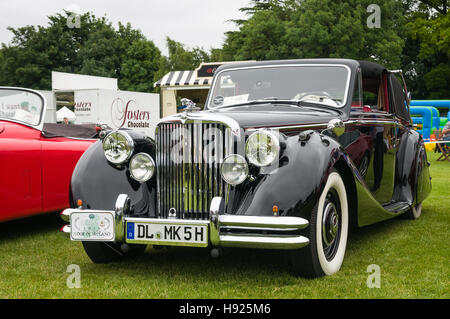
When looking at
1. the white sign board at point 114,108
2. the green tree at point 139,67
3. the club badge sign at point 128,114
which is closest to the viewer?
the white sign board at point 114,108

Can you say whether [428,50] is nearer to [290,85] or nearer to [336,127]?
[290,85]

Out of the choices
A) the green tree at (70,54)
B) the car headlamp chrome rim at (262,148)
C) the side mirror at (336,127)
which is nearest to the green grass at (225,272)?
the car headlamp chrome rim at (262,148)

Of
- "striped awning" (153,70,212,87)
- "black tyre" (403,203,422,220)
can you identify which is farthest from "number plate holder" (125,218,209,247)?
"striped awning" (153,70,212,87)

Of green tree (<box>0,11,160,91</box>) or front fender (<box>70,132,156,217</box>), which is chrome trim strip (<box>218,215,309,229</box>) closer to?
front fender (<box>70,132,156,217</box>)

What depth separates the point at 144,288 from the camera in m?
3.49

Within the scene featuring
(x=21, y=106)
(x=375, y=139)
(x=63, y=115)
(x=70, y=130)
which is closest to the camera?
(x=375, y=139)

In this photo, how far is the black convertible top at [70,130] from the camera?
6176mm

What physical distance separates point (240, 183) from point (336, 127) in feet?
3.63

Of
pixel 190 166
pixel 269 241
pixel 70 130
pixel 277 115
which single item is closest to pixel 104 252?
pixel 190 166

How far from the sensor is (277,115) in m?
4.17

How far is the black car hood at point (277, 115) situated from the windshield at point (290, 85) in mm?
186

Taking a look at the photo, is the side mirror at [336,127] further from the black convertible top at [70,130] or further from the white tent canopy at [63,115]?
the white tent canopy at [63,115]
